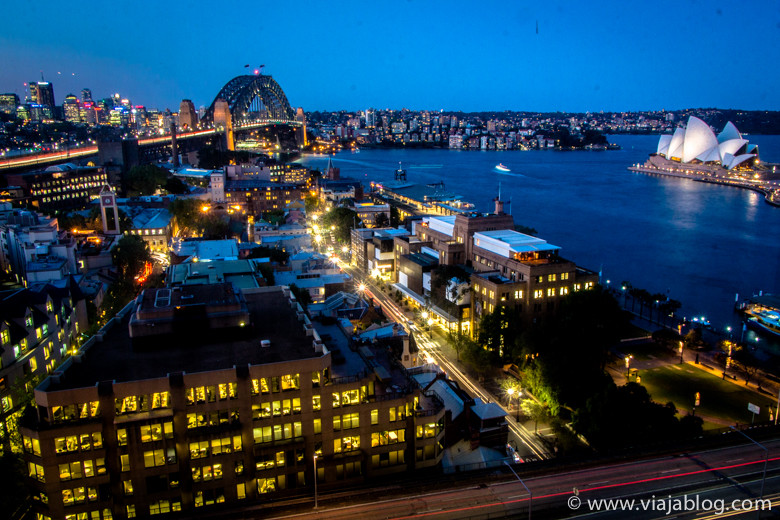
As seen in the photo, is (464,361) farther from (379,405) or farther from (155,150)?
(155,150)

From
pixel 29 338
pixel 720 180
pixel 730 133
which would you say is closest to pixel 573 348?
pixel 29 338


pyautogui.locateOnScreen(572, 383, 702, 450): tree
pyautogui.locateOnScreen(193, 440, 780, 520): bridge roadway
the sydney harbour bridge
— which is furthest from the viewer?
the sydney harbour bridge

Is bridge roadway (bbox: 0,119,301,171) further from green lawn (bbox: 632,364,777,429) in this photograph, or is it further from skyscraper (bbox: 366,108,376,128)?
skyscraper (bbox: 366,108,376,128)

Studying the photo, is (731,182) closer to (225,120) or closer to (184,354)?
(184,354)

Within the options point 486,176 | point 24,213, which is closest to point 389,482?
point 24,213

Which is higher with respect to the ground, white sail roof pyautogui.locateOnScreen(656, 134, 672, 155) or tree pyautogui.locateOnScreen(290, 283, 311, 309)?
white sail roof pyautogui.locateOnScreen(656, 134, 672, 155)

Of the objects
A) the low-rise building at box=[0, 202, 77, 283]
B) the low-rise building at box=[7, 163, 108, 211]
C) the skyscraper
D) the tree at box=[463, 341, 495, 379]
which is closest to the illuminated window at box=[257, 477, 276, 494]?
the tree at box=[463, 341, 495, 379]
